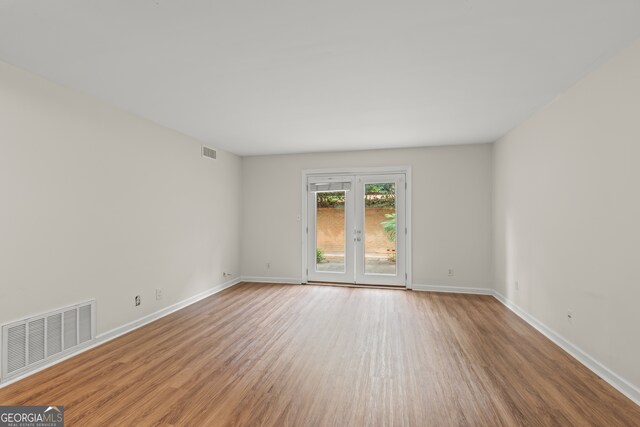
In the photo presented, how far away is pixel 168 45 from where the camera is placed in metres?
2.10

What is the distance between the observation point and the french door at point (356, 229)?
5398 millimetres

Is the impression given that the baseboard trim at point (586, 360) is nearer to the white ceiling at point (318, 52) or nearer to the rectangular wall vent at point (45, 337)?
the white ceiling at point (318, 52)

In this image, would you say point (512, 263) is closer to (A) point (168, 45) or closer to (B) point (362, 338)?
(B) point (362, 338)

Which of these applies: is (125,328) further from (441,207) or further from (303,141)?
(441,207)

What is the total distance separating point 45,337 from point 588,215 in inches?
186

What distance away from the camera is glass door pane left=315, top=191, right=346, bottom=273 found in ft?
18.6

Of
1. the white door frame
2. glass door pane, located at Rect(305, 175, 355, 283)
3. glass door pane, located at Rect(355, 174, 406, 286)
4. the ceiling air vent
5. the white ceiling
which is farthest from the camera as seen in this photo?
glass door pane, located at Rect(305, 175, 355, 283)

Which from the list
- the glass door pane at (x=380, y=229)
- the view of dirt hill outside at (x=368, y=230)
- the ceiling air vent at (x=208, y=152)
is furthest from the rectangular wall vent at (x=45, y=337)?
the glass door pane at (x=380, y=229)

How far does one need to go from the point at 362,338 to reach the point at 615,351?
2018 mm

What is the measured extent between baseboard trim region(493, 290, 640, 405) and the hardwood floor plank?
0.06 meters

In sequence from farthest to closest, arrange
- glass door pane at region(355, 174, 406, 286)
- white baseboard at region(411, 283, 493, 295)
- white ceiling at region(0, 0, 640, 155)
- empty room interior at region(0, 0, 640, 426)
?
glass door pane at region(355, 174, 406, 286) < white baseboard at region(411, 283, 493, 295) < empty room interior at region(0, 0, 640, 426) < white ceiling at region(0, 0, 640, 155)

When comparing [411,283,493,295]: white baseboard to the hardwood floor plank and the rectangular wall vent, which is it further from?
the rectangular wall vent

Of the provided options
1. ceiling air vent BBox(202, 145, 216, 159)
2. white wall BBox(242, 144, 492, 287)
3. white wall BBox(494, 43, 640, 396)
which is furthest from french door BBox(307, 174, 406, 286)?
white wall BBox(494, 43, 640, 396)

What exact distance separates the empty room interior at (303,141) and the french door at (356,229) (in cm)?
87
